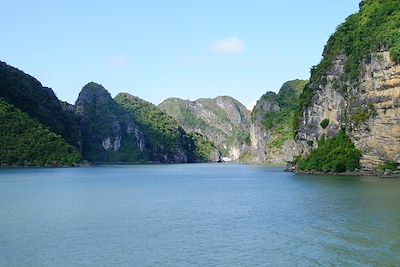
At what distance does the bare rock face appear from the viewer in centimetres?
8706

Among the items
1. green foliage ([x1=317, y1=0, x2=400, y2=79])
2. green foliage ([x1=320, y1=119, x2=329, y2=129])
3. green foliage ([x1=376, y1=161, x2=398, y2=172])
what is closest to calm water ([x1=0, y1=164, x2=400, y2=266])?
green foliage ([x1=376, y1=161, x2=398, y2=172])

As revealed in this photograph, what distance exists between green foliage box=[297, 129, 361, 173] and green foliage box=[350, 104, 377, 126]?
4718 mm

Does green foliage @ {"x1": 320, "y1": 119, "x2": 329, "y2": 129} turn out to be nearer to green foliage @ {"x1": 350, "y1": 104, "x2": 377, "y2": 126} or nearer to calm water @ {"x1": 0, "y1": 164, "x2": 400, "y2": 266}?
green foliage @ {"x1": 350, "y1": 104, "x2": 377, "y2": 126}

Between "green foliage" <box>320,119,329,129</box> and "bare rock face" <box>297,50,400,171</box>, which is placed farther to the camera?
"green foliage" <box>320,119,329,129</box>

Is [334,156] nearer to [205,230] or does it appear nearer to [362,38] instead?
[362,38]

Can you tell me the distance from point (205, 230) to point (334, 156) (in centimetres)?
6775

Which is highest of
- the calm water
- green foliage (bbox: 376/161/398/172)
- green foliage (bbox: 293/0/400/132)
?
green foliage (bbox: 293/0/400/132)

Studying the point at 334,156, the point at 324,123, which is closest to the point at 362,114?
the point at 334,156

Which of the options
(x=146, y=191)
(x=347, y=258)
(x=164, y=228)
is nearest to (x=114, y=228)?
(x=164, y=228)

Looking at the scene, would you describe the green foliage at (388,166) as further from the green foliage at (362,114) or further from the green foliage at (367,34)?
the green foliage at (367,34)

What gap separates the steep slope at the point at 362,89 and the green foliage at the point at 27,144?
96124 mm

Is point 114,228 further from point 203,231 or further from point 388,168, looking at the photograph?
point 388,168

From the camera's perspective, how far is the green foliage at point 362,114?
91812mm

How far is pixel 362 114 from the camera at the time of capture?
94875mm
